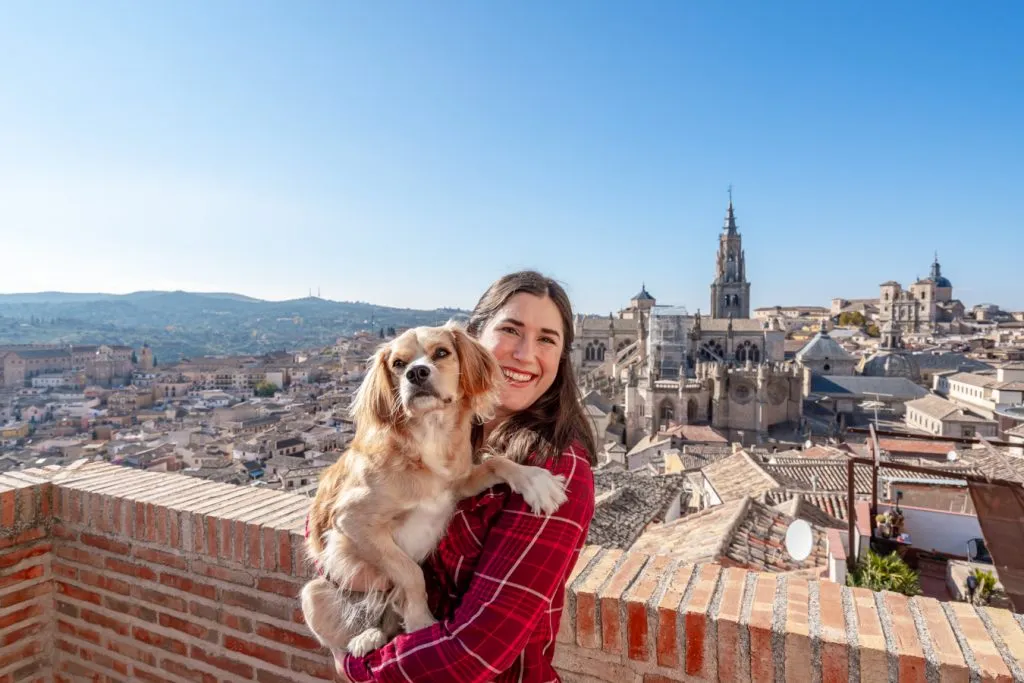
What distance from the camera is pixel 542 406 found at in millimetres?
2258

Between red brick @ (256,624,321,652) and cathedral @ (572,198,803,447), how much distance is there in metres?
26.9

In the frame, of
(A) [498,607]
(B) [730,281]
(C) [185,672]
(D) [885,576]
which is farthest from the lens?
(B) [730,281]

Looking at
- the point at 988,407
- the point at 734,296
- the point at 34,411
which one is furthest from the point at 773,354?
the point at 34,411

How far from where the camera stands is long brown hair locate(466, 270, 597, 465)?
205 centimetres

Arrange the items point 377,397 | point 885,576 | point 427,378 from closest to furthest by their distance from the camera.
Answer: point 427,378 → point 377,397 → point 885,576

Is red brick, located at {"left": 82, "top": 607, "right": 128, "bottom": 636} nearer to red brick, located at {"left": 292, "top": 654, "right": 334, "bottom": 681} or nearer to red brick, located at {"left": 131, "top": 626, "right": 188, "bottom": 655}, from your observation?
red brick, located at {"left": 131, "top": 626, "right": 188, "bottom": 655}

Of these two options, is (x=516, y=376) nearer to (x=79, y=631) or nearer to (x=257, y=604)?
(x=257, y=604)

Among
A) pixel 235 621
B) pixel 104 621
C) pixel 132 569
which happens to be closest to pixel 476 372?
pixel 235 621

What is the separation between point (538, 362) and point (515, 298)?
0.82ft

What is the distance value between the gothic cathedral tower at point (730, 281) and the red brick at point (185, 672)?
7305 centimetres

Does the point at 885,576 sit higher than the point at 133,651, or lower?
lower

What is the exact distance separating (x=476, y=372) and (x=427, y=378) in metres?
0.18

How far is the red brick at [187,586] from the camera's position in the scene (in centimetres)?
302

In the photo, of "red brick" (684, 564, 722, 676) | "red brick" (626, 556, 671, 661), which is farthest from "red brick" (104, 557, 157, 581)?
"red brick" (684, 564, 722, 676)
